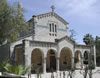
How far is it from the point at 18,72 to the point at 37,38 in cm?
1317

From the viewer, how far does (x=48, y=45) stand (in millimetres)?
21969

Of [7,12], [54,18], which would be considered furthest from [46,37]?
[7,12]

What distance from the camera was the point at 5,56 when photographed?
79.5 feet

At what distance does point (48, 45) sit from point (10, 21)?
9269mm

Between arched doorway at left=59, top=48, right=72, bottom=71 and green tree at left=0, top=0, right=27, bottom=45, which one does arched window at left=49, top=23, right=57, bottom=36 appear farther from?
green tree at left=0, top=0, right=27, bottom=45

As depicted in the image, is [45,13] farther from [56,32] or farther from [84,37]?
[84,37]

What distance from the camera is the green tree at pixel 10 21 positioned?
13367 millimetres

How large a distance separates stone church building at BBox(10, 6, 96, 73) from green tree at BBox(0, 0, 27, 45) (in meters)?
5.48

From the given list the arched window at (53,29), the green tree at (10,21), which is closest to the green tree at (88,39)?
the arched window at (53,29)

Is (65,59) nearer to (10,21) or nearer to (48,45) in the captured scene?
(48,45)

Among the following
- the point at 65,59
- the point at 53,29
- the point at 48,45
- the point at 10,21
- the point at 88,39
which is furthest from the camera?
the point at 88,39

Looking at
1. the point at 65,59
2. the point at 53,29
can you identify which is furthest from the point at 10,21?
the point at 65,59

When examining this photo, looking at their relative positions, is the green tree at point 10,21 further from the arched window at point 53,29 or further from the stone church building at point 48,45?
the arched window at point 53,29

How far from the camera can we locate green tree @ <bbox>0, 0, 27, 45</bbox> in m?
13.4
